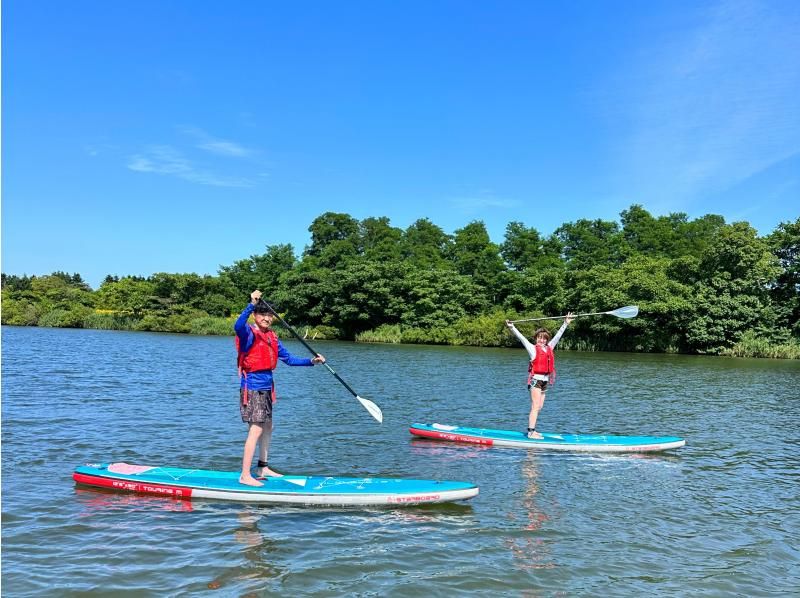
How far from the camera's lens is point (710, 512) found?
7.67 meters

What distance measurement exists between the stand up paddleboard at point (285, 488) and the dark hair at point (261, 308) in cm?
218

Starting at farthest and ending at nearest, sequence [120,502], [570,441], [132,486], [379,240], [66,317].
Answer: [379,240] < [66,317] < [570,441] < [132,486] < [120,502]

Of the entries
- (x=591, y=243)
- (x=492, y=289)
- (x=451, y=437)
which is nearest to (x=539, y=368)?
(x=451, y=437)

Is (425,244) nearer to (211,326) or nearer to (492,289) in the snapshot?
(492,289)

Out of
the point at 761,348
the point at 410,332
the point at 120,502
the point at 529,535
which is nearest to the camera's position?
the point at 529,535

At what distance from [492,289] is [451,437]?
181 ft

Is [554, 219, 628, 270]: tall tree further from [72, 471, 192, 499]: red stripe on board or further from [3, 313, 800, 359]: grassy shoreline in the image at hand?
[72, 471, 192, 499]: red stripe on board

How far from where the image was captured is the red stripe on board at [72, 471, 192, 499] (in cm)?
767

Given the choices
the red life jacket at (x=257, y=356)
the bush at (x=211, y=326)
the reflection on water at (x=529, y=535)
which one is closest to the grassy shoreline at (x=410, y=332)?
the bush at (x=211, y=326)

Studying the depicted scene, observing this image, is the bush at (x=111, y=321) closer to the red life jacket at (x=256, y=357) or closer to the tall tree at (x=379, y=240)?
the tall tree at (x=379, y=240)

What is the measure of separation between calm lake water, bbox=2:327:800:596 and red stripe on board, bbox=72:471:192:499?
134 mm

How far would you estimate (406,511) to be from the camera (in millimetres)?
7492

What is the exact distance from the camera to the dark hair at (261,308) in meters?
7.19

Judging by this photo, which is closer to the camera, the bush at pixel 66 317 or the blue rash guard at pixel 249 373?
the blue rash guard at pixel 249 373
